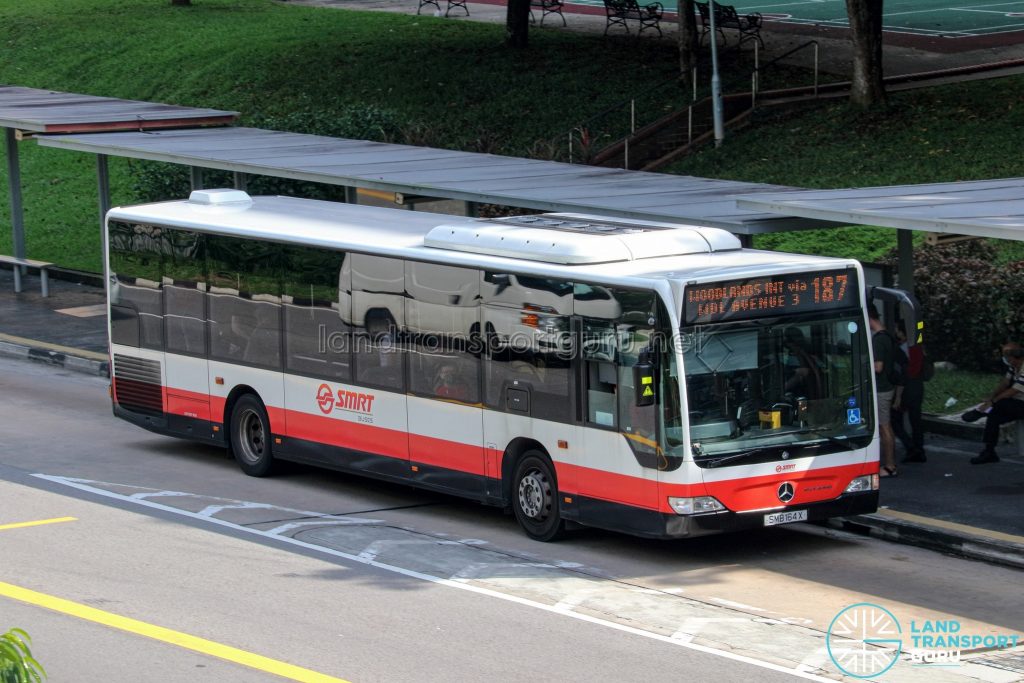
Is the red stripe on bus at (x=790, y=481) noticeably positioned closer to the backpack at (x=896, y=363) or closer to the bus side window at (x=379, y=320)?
the backpack at (x=896, y=363)

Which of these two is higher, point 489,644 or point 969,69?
point 969,69

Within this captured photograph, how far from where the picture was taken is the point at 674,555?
13.4 m

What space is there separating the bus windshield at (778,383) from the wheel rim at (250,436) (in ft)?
19.8

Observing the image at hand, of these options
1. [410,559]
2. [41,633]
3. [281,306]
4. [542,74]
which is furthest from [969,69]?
[41,633]

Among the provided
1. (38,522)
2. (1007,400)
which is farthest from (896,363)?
(38,522)

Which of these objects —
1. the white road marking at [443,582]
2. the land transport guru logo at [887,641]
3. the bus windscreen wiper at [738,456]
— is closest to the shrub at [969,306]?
the bus windscreen wiper at [738,456]

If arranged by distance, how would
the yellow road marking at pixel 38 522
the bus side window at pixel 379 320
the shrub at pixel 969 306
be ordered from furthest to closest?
1. the shrub at pixel 969 306
2. the bus side window at pixel 379 320
3. the yellow road marking at pixel 38 522

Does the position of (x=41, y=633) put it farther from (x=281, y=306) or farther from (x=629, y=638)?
(x=281, y=306)

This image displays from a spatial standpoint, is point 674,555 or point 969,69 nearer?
point 674,555

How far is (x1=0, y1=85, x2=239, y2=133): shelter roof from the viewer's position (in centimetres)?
2575

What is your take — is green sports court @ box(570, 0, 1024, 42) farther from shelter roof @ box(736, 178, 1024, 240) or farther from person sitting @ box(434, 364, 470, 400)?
person sitting @ box(434, 364, 470, 400)

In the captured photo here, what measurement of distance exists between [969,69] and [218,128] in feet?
56.6

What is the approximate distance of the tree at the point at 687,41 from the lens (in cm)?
3678

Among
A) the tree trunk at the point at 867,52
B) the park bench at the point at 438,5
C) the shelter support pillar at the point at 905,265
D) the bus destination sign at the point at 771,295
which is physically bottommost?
the shelter support pillar at the point at 905,265
